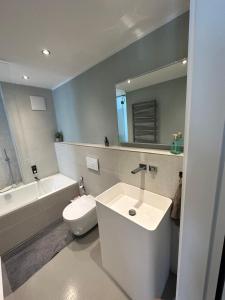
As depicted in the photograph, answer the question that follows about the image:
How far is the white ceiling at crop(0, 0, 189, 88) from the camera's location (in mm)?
1019

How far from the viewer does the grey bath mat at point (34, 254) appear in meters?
1.54

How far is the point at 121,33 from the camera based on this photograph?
1.32m

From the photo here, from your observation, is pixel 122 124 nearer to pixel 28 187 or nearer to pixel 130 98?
pixel 130 98

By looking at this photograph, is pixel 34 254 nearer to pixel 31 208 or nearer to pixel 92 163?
pixel 31 208

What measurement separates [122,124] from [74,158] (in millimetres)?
1219

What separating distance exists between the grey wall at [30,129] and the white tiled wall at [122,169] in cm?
43

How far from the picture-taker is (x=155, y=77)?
1.38m

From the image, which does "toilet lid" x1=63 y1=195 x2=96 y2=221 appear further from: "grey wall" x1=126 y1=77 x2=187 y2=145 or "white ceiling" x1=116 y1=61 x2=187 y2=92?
"white ceiling" x1=116 y1=61 x2=187 y2=92

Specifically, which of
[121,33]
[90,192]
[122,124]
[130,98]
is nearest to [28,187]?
[90,192]

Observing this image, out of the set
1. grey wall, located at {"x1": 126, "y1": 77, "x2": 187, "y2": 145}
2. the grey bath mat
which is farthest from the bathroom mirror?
the grey bath mat

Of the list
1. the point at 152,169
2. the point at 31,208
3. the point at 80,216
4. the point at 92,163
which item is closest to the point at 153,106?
the point at 152,169

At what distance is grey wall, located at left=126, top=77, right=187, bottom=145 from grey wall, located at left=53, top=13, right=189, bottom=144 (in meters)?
0.20

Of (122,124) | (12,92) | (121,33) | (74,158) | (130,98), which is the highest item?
(121,33)

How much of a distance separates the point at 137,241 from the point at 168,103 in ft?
4.16
